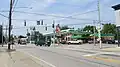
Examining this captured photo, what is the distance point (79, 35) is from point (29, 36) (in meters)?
70.9

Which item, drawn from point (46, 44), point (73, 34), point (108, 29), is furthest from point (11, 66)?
point (108, 29)

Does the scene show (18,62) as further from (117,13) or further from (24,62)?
(117,13)

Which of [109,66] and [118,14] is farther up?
[118,14]

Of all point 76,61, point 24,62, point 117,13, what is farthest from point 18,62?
point 117,13

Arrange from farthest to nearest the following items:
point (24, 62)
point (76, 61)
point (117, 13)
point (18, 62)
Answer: point (117, 13)
point (24, 62)
point (18, 62)
point (76, 61)

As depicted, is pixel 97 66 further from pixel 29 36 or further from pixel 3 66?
pixel 29 36

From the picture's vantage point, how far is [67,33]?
12300 cm

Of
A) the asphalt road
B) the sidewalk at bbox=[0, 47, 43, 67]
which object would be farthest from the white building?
the sidewalk at bbox=[0, 47, 43, 67]

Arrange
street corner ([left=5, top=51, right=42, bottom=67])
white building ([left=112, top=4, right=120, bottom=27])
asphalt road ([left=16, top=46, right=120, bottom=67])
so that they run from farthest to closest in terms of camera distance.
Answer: white building ([left=112, top=4, right=120, bottom=27]), street corner ([left=5, top=51, right=42, bottom=67]), asphalt road ([left=16, top=46, right=120, bottom=67])

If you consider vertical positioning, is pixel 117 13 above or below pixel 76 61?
above

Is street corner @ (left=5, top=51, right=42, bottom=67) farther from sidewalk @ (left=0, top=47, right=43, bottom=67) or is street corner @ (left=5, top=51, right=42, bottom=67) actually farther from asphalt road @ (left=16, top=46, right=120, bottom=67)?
asphalt road @ (left=16, top=46, right=120, bottom=67)

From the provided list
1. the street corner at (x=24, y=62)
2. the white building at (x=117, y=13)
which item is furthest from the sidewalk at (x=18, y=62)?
the white building at (x=117, y=13)

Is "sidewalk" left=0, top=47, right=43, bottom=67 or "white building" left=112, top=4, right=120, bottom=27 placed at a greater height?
"white building" left=112, top=4, right=120, bottom=27

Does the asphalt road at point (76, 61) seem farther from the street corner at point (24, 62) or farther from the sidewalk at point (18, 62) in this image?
the sidewalk at point (18, 62)
